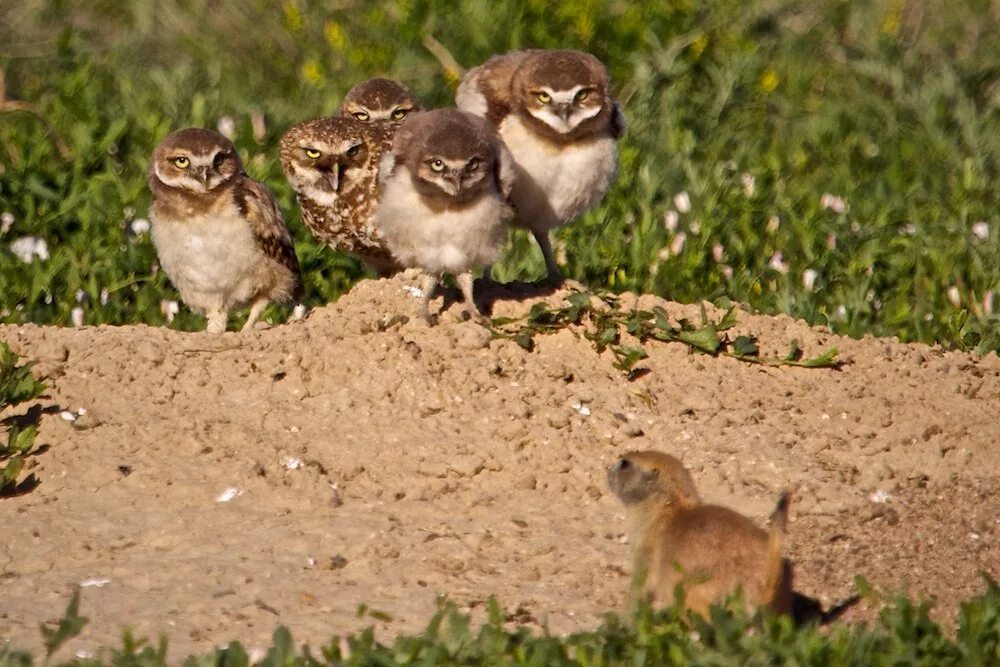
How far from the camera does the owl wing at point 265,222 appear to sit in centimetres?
900

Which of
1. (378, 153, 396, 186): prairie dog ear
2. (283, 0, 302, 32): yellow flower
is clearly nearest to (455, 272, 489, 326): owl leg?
(378, 153, 396, 186): prairie dog ear

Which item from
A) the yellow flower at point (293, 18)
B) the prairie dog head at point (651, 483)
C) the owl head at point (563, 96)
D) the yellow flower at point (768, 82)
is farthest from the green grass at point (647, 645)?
the yellow flower at point (293, 18)

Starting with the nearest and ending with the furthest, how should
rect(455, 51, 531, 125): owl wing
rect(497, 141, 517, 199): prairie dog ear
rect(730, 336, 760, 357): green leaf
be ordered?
rect(730, 336, 760, 357): green leaf, rect(497, 141, 517, 199): prairie dog ear, rect(455, 51, 531, 125): owl wing

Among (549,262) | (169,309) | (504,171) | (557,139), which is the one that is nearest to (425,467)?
(504,171)

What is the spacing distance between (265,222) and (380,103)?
3.98 ft

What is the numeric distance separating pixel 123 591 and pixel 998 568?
10.5 ft

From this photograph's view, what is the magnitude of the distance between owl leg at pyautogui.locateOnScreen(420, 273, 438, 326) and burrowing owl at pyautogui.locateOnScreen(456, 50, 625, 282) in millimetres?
782

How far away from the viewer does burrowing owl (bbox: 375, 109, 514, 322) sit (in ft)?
25.6

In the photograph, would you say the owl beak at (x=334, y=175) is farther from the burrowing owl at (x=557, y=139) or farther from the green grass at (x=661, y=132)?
the green grass at (x=661, y=132)

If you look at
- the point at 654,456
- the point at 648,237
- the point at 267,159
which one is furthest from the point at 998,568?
the point at 267,159

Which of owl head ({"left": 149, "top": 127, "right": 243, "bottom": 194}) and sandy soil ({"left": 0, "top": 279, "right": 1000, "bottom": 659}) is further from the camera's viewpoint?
owl head ({"left": 149, "top": 127, "right": 243, "bottom": 194})

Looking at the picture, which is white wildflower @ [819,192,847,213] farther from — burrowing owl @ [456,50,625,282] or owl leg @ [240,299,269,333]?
owl leg @ [240,299,269,333]

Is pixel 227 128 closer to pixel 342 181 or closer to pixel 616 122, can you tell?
pixel 342 181

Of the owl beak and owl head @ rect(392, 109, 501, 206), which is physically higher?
owl head @ rect(392, 109, 501, 206)
